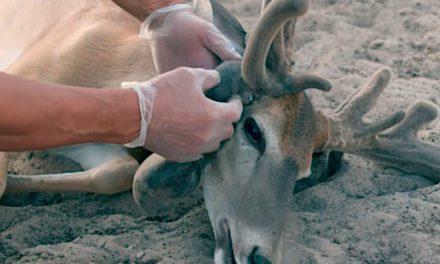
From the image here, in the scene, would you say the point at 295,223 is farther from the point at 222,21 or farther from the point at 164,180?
the point at 222,21

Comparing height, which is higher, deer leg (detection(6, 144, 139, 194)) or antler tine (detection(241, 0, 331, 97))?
antler tine (detection(241, 0, 331, 97))

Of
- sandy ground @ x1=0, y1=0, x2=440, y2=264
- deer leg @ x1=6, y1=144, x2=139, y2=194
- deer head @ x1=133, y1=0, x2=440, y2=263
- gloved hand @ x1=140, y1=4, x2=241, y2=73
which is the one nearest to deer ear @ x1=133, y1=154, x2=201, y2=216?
deer head @ x1=133, y1=0, x2=440, y2=263

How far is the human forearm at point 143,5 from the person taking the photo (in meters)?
4.04

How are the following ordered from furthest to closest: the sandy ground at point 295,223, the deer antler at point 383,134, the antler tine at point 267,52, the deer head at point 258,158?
the deer antler at point 383,134 < the sandy ground at point 295,223 < the deer head at point 258,158 < the antler tine at point 267,52

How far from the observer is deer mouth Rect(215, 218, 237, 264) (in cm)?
343

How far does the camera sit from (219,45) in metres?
3.80

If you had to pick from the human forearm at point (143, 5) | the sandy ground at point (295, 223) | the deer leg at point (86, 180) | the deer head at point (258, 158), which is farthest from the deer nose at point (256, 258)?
the human forearm at point (143, 5)

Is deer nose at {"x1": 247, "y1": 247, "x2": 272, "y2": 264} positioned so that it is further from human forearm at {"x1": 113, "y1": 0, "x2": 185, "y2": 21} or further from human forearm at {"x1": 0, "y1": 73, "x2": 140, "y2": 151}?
human forearm at {"x1": 113, "y1": 0, "x2": 185, "y2": 21}

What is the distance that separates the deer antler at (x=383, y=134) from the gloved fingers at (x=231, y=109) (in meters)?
0.57

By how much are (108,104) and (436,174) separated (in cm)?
182

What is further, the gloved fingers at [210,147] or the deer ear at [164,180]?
the deer ear at [164,180]

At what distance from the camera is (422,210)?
13.0 feet

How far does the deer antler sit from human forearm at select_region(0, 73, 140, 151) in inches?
41.5

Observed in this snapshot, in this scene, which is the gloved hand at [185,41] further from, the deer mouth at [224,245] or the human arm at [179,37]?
the deer mouth at [224,245]
